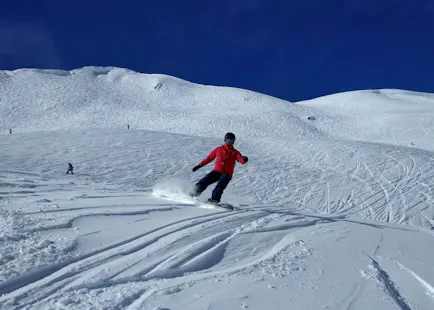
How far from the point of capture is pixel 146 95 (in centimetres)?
6156

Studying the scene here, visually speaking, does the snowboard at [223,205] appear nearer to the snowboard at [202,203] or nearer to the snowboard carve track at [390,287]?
the snowboard at [202,203]

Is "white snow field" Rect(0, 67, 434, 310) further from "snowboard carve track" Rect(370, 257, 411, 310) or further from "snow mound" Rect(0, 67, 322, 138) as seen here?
"snow mound" Rect(0, 67, 322, 138)

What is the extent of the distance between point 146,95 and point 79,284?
61296 mm

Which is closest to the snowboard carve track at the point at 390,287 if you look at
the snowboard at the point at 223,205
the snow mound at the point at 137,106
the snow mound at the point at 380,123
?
the snowboard at the point at 223,205

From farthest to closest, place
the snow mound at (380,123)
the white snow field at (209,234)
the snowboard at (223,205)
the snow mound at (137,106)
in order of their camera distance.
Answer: the snow mound at (137,106), the snow mound at (380,123), the snowboard at (223,205), the white snow field at (209,234)

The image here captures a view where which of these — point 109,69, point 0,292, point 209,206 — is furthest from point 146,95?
point 0,292

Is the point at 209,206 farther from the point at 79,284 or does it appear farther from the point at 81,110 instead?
the point at 81,110

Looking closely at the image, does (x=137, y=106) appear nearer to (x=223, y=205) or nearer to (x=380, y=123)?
(x=380, y=123)

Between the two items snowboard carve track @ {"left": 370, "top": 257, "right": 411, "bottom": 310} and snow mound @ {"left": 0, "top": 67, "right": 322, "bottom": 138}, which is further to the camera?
snow mound @ {"left": 0, "top": 67, "right": 322, "bottom": 138}

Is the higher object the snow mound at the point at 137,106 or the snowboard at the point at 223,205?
the snow mound at the point at 137,106

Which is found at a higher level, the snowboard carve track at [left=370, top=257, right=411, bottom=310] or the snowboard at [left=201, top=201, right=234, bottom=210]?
the snowboard at [left=201, top=201, right=234, bottom=210]

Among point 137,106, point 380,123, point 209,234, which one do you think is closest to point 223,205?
point 209,234

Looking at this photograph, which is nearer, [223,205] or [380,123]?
[223,205]

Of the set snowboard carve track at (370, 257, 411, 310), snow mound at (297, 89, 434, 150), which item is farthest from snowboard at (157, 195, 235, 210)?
snow mound at (297, 89, 434, 150)
